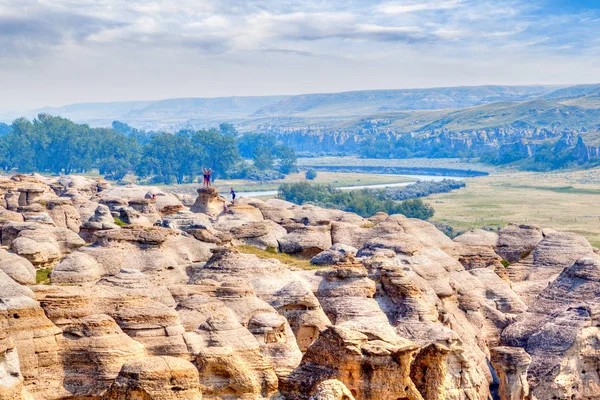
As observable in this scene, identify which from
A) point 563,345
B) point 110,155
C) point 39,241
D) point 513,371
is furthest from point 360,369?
point 110,155

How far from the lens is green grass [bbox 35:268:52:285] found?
4626 cm

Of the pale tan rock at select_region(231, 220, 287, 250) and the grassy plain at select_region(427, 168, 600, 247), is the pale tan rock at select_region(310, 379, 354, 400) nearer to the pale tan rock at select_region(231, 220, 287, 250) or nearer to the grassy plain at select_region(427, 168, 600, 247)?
the pale tan rock at select_region(231, 220, 287, 250)

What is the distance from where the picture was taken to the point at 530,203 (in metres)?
149

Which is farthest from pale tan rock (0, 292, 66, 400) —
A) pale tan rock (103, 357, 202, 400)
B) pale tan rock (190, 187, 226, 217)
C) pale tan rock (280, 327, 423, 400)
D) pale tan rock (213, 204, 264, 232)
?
pale tan rock (190, 187, 226, 217)

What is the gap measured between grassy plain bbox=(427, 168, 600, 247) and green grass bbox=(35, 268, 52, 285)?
6580 cm

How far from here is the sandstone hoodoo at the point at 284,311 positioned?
102ft

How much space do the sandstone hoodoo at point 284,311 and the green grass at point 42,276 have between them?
169 mm

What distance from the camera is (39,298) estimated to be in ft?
115

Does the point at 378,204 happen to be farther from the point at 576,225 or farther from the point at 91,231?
the point at 91,231

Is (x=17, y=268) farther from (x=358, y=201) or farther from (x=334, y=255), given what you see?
(x=358, y=201)

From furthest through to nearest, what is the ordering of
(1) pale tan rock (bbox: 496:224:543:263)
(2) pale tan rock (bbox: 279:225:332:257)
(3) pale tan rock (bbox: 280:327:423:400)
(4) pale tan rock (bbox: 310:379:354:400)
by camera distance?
(1) pale tan rock (bbox: 496:224:543:263) < (2) pale tan rock (bbox: 279:225:332:257) < (3) pale tan rock (bbox: 280:327:423:400) < (4) pale tan rock (bbox: 310:379:354:400)

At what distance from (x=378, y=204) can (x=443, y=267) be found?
77555mm

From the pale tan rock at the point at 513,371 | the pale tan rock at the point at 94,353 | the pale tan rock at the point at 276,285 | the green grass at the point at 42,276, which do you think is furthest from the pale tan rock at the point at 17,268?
the pale tan rock at the point at 513,371

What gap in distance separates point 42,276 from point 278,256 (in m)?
15.8
